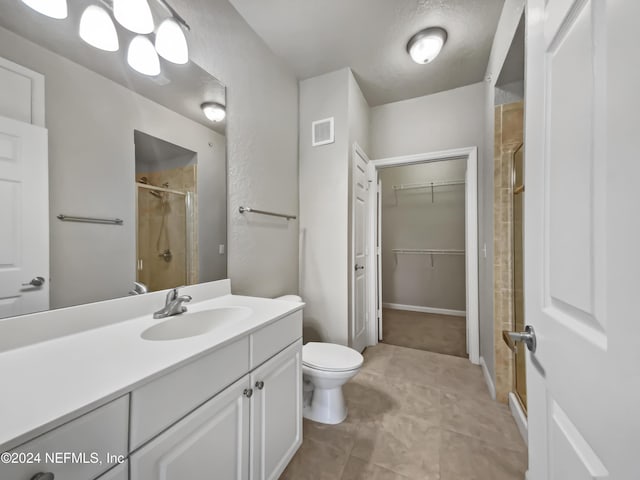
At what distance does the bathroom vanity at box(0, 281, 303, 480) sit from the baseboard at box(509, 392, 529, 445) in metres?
1.28

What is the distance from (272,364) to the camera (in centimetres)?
108

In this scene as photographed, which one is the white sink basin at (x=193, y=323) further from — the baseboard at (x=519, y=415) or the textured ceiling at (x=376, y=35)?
the textured ceiling at (x=376, y=35)

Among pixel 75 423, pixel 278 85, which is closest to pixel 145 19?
pixel 278 85

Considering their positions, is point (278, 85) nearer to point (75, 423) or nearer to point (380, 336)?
point (75, 423)

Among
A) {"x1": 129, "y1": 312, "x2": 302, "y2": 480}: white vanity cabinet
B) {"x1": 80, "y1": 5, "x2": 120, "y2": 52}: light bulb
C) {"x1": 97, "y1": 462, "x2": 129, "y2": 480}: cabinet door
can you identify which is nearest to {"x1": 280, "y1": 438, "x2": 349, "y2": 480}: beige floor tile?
{"x1": 129, "y1": 312, "x2": 302, "y2": 480}: white vanity cabinet

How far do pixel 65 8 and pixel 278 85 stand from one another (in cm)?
137

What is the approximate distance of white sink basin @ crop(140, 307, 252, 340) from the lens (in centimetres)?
103

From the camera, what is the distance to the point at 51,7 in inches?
35.3

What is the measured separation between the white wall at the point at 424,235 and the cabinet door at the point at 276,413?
3.13 metres

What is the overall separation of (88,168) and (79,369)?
28.8 inches

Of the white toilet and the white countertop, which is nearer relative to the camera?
the white countertop

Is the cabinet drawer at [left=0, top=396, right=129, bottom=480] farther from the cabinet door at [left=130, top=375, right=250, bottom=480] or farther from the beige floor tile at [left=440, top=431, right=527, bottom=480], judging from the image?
the beige floor tile at [left=440, top=431, right=527, bottom=480]

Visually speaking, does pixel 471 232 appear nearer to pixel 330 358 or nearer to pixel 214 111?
pixel 330 358

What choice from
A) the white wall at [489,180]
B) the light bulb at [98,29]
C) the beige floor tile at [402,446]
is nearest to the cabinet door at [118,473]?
the beige floor tile at [402,446]
